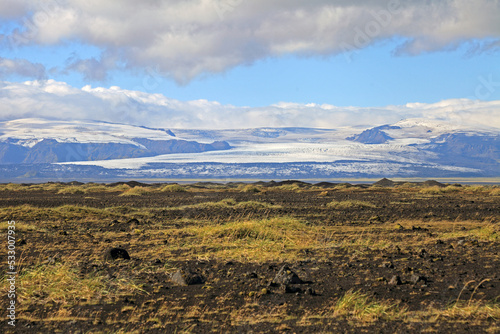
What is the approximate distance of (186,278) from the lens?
8.33 m

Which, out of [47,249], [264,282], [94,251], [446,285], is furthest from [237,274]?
[47,249]

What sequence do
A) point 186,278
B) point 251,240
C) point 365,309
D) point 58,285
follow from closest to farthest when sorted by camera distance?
point 365,309 < point 58,285 < point 186,278 < point 251,240

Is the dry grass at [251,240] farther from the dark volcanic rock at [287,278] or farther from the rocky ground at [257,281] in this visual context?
the dark volcanic rock at [287,278]

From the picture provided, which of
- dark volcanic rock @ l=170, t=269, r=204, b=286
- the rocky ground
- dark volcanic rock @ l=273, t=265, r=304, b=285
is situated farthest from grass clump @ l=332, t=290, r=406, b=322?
dark volcanic rock @ l=170, t=269, r=204, b=286

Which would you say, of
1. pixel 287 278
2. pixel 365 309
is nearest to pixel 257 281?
Answer: pixel 287 278

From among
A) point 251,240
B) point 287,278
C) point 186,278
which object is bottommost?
point 251,240

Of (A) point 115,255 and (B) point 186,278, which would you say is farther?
(A) point 115,255

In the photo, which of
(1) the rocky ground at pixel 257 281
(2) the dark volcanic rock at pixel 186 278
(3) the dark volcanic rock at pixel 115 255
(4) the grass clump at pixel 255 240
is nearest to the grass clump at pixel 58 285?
(1) the rocky ground at pixel 257 281

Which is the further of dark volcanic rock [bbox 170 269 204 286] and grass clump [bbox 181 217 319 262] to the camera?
grass clump [bbox 181 217 319 262]

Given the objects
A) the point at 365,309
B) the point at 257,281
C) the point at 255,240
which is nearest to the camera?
the point at 365,309

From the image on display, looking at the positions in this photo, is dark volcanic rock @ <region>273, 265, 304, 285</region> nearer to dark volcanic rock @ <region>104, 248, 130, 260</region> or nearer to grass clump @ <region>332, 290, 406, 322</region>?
grass clump @ <region>332, 290, 406, 322</region>

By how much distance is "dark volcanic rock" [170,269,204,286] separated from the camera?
27.2 feet

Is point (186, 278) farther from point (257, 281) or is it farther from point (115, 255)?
point (115, 255)

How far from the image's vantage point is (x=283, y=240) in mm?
12516
